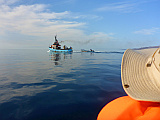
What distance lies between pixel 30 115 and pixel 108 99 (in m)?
2.52

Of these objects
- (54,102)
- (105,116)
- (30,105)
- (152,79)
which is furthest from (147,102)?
(30,105)

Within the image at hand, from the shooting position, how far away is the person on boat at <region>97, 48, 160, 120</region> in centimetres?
201

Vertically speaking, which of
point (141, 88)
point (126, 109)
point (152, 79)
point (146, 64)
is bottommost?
point (126, 109)

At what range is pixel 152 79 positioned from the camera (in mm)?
2492

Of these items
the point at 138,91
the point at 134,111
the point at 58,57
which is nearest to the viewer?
the point at 134,111

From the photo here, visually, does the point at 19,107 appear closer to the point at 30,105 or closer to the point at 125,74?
the point at 30,105

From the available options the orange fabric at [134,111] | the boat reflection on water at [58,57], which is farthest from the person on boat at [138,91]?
the boat reflection on water at [58,57]

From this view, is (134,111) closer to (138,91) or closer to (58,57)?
(138,91)

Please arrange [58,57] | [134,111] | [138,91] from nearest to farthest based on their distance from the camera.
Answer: [134,111]
[138,91]
[58,57]

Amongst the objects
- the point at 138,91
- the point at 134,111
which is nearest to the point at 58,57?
the point at 138,91

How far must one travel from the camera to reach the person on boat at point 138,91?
6.59 ft

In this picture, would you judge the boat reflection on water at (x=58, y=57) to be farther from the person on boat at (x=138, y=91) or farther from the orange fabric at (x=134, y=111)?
the orange fabric at (x=134, y=111)

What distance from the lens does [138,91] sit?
236 cm

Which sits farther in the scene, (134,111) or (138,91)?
(138,91)
